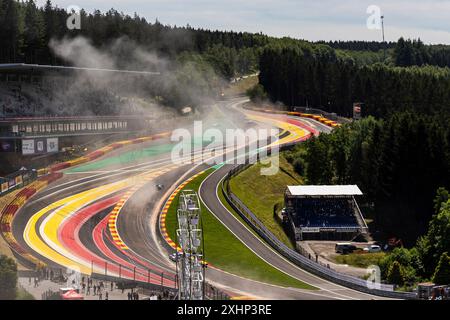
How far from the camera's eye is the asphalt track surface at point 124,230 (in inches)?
3159

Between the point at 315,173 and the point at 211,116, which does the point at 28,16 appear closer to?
the point at 211,116

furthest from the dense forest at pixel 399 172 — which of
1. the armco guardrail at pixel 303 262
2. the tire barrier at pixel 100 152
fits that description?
the tire barrier at pixel 100 152

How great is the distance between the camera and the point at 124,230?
95.0m

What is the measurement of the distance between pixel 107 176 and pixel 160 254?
29.9m

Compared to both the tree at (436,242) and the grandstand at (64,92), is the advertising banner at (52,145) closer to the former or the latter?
the grandstand at (64,92)

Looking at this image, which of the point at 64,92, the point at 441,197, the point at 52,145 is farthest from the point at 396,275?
the point at 64,92

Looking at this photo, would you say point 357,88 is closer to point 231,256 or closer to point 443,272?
point 231,256

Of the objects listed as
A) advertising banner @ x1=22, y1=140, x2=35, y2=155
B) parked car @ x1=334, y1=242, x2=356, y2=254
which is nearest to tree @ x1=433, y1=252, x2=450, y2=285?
parked car @ x1=334, y1=242, x2=356, y2=254

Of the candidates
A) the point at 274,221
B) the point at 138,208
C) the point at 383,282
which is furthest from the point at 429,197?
the point at 138,208

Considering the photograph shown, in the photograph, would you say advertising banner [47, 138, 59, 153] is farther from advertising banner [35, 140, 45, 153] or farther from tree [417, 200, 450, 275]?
tree [417, 200, 450, 275]

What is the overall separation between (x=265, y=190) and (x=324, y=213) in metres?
13.8

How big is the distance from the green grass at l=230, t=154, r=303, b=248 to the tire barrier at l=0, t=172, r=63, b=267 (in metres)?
24.2
